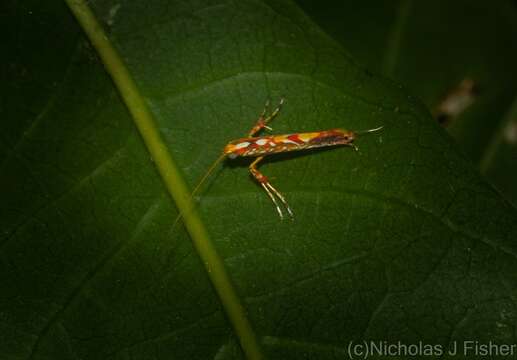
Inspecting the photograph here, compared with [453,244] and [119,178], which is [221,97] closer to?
[119,178]

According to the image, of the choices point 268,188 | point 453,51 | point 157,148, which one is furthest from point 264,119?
point 453,51

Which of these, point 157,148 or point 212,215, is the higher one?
point 157,148

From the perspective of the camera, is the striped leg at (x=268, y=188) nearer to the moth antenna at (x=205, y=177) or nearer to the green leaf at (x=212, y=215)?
the green leaf at (x=212, y=215)

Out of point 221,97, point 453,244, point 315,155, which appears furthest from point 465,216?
point 221,97

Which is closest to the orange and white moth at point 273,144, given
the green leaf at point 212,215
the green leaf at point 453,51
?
the green leaf at point 212,215

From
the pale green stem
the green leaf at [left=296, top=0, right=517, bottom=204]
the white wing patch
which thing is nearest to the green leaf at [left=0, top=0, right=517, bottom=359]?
the pale green stem

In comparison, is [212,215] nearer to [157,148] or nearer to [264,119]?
[157,148]
